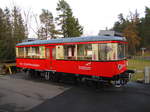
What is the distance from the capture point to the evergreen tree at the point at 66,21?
92.1ft

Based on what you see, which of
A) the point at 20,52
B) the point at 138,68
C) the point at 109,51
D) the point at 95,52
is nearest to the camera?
the point at 109,51

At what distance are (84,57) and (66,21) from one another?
71.8 ft

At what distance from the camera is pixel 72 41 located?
8.59m

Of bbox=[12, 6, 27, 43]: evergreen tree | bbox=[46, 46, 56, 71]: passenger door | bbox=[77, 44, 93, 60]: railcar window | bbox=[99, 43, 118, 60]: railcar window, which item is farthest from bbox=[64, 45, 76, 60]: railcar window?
bbox=[12, 6, 27, 43]: evergreen tree

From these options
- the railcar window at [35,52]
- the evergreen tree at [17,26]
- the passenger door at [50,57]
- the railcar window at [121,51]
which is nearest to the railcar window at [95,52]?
the railcar window at [121,51]

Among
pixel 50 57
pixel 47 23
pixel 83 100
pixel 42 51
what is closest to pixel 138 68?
pixel 50 57

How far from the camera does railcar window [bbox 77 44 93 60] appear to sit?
7.86m

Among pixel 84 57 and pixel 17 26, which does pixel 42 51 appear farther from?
pixel 17 26

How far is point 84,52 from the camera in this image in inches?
318

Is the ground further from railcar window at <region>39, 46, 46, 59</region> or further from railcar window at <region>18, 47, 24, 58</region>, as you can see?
railcar window at <region>18, 47, 24, 58</region>

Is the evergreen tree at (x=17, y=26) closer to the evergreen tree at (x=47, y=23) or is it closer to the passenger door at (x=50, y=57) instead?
the evergreen tree at (x=47, y=23)

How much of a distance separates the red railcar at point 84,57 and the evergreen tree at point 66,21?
18.0m

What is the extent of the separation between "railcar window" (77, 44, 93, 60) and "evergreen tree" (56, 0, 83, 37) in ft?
65.9

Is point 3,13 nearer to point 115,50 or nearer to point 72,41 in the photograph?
point 72,41
